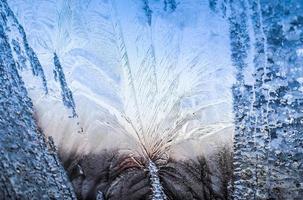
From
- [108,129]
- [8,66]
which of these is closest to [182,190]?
[108,129]

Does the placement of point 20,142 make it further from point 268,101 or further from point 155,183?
point 268,101

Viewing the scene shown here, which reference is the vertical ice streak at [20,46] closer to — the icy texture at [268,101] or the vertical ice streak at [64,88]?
the vertical ice streak at [64,88]

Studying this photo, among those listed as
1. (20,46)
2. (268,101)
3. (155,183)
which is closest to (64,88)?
(20,46)

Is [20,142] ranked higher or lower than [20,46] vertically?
lower

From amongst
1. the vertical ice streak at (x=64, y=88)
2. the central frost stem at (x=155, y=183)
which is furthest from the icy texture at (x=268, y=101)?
the vertical ice streak at (x=64, y=88)

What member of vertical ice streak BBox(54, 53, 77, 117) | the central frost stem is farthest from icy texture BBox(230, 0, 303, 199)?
vertical ice streak BBox(54, 53, 77, 117)

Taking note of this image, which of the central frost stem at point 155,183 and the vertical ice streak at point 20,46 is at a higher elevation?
the vertical ice streak at point 20,46

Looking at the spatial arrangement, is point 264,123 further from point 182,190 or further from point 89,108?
point 89,108
